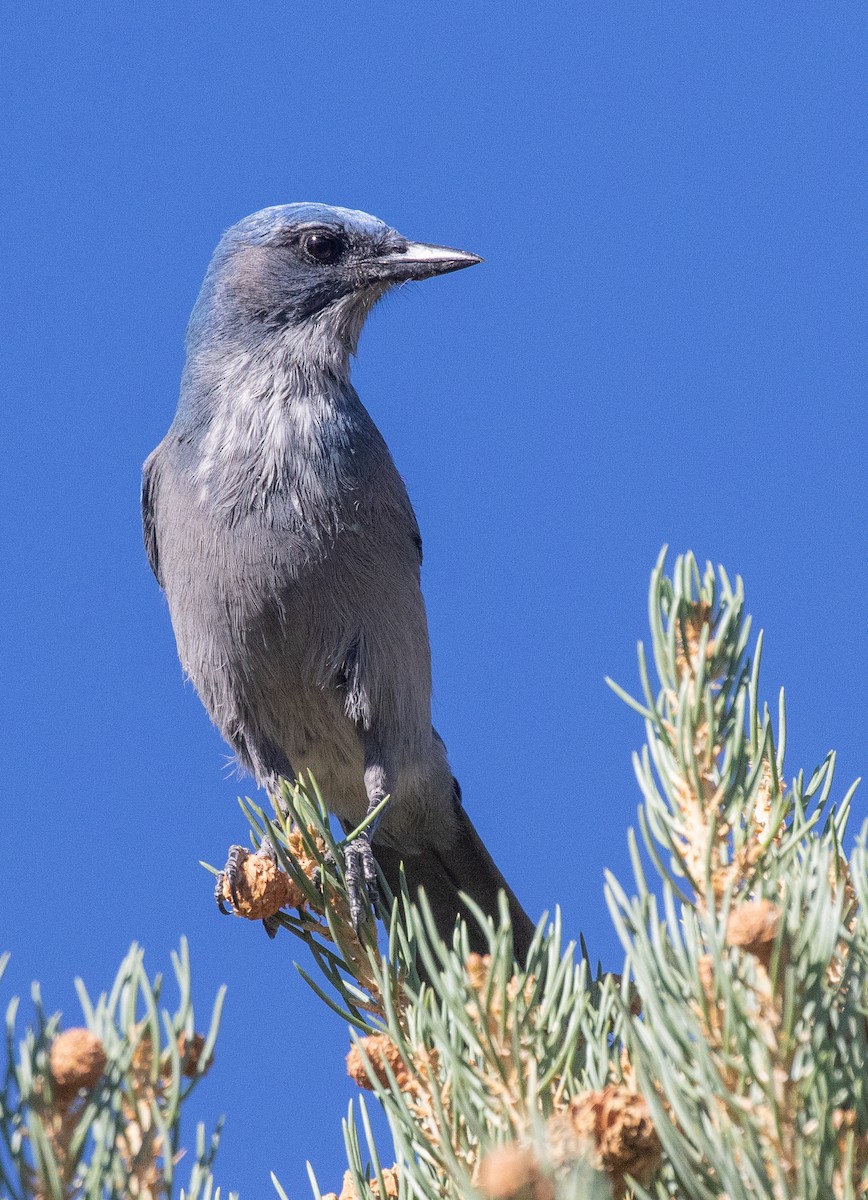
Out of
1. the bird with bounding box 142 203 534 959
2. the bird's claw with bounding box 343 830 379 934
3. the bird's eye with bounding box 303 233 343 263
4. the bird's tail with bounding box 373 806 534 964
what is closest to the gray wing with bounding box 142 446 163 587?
the bird with bounding box 142 203 534 959

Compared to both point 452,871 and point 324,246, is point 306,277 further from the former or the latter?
point 452,871

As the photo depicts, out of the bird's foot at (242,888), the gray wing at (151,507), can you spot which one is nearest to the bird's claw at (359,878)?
the bird's foot at (242,888)

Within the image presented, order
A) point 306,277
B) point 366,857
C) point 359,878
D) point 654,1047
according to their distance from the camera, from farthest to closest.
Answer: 1. point 306,277
2. point 366,857
3. point 359,878
4. point 654,1047

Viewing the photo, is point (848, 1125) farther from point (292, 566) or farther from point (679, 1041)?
point (292, 566)

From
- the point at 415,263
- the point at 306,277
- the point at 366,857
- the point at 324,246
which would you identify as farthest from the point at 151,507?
the point at 366,857

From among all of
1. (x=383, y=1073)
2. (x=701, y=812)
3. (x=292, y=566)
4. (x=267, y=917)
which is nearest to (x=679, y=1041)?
(x=701, y=812)

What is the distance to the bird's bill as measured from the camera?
14.6ft

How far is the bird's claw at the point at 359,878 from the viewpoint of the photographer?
2.16m

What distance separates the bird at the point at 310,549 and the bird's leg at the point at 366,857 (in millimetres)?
12

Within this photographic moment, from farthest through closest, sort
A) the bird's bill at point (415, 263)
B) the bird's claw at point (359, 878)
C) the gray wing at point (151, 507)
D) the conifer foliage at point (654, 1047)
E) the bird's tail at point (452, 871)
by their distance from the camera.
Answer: the bird's bill at point (415, 263), the gray wing at point (151, 507), the bird's tail at point (452, 871), the bird's claw at point (359, 878), the conifer foliage at point (654, 1047)

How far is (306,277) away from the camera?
4477 mm

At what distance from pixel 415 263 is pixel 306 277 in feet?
1.25

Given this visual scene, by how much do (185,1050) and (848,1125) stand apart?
0.59 m

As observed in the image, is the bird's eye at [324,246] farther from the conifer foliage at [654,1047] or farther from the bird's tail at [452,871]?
the conifer foliage at [654,1047]
